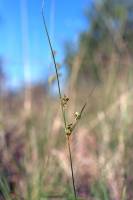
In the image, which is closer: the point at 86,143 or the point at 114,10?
the point at 86,143

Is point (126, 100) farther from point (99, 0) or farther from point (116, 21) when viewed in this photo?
point (99, 0)

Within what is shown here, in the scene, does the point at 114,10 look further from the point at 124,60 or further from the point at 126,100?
the point at 126,100

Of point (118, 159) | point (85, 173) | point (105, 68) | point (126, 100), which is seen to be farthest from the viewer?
point (105, 68)

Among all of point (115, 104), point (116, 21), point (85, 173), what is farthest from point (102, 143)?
point (116, 21)

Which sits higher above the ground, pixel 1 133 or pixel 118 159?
pixel 1 133

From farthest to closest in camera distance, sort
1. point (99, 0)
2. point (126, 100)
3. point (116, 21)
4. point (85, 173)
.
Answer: point (99, 0)
point (116, 21)
point (126, 100)
point (85, 173)

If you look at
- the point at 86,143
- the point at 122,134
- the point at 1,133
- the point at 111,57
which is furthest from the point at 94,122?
the point at 122,134

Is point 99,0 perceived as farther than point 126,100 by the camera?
Yes

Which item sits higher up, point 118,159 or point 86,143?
point 86,143

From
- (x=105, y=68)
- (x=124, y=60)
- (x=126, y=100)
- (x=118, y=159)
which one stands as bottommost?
(x=118, y=159)
